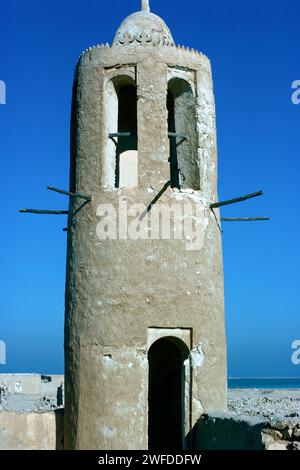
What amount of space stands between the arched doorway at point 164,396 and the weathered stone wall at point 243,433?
99.5 inches

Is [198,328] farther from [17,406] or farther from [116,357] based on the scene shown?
[17,406]

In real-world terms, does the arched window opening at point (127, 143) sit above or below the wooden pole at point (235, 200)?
above

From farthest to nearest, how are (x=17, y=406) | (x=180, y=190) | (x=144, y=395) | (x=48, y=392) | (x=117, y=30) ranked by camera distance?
(x=48, y=392) < (x=17, y=406) < (x=117, y=30) < (x=180, y=190) < (x=144, y=395)

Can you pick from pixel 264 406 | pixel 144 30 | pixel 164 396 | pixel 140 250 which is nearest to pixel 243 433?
pixel 140 250

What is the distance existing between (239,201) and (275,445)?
444 cm

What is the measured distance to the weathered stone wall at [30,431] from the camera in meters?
10.6

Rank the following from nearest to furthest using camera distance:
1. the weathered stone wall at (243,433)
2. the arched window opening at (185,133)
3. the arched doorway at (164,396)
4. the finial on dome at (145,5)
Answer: the weathered stone wall at (243,433), the arched window opening at (185,133), the arched doorway at (164,396), the finial on dome at (145,5)

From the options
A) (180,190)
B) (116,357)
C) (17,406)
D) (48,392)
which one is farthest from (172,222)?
(48,392)

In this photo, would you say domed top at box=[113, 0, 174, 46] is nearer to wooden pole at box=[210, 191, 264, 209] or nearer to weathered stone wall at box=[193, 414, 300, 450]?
wooden pole at box=[210, 191, 264, 209]

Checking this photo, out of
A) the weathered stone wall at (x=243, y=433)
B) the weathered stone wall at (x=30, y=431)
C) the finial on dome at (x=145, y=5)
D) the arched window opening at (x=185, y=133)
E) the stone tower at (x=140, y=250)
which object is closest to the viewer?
the weathered stone wall at (x=243, y=433)

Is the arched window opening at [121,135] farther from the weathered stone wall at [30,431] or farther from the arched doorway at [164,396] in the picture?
the weathered stone wall at [30,431]

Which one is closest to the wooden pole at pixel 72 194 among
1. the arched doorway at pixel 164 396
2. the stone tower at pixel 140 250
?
the stone tower at pixel 140 250

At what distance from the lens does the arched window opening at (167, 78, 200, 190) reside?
11.7m

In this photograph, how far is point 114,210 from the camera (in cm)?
1090
